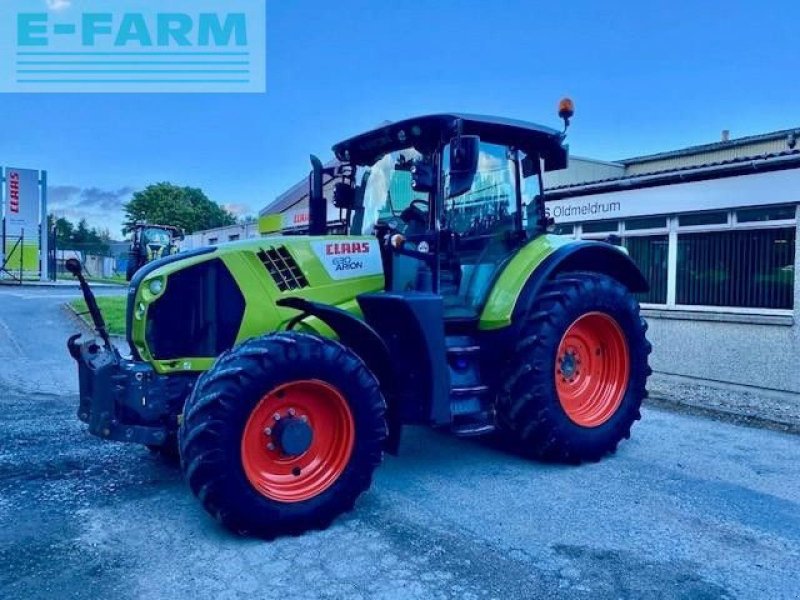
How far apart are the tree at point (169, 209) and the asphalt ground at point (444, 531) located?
2208 inches

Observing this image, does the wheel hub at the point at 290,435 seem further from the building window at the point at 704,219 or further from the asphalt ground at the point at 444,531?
the building window at the point at 704,219

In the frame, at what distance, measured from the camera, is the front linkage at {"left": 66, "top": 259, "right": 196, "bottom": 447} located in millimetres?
3633

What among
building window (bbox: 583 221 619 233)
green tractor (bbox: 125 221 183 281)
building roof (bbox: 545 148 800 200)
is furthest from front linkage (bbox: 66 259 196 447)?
green tractor (bbox: 125 221 183 281)

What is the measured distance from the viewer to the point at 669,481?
4465 mm

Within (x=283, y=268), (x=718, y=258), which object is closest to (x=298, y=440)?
(x=283, y=268)

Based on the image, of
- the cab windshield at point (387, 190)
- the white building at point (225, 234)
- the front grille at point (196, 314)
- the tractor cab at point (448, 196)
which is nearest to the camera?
the front grille at point (196, 314)

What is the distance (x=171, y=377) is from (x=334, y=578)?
60.4 inches

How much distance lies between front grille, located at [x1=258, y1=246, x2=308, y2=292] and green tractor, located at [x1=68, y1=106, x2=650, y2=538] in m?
0.01

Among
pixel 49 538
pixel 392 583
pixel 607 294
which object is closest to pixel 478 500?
pixel 392 583

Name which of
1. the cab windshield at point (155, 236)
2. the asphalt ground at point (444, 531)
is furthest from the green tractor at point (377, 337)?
the cab windshield at point (155, 236)

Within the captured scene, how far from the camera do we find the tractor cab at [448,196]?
14.5 ft

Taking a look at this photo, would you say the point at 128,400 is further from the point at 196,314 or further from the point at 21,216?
the point at 21,216

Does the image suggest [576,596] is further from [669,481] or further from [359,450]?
[669,481]

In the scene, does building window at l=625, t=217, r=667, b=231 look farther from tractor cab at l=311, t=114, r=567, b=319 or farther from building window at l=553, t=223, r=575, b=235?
tractor cab at l=311, t=114, r=567, b=319
